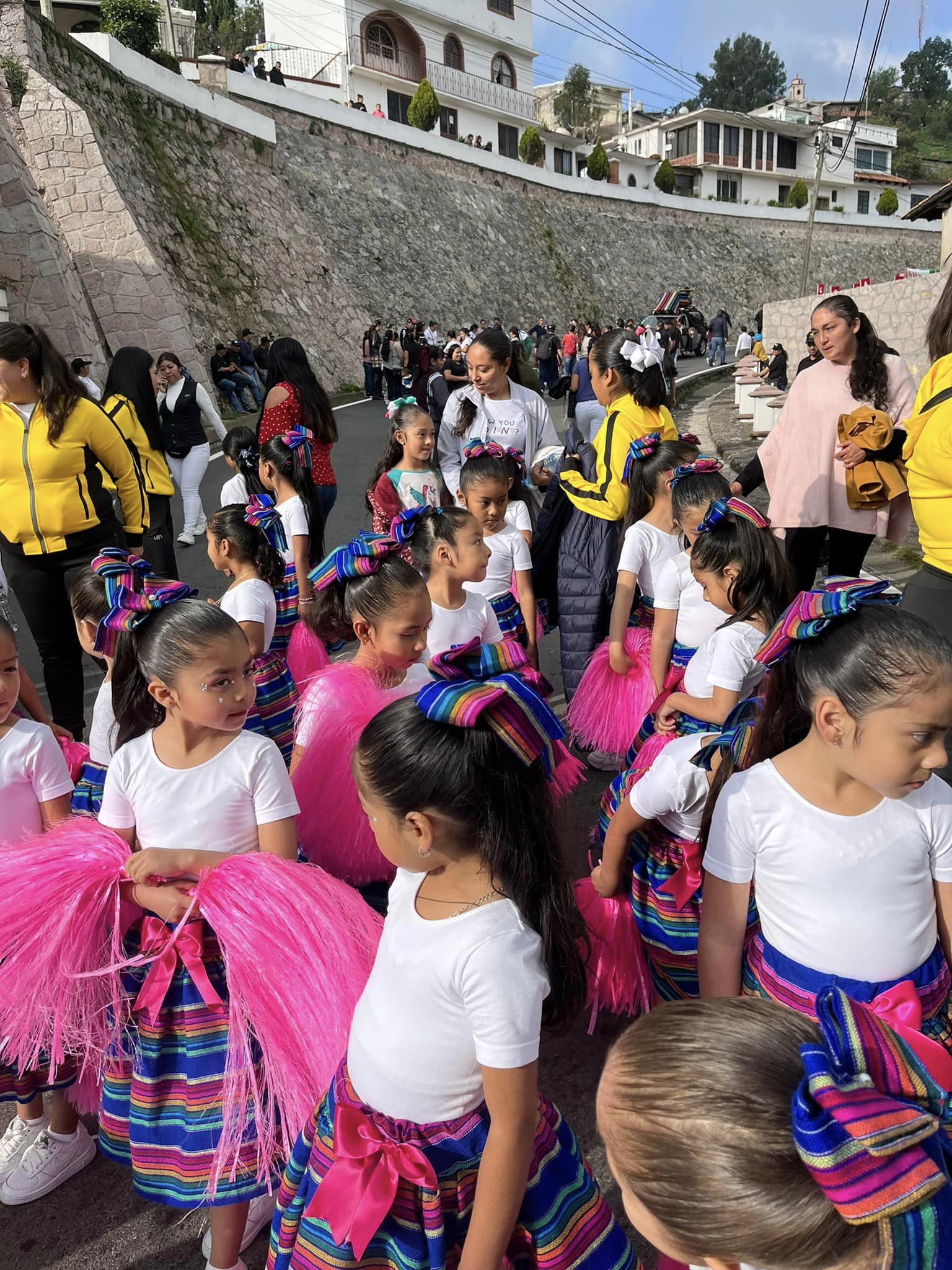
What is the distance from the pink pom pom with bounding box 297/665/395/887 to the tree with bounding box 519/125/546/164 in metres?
47.2

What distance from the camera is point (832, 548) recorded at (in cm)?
473

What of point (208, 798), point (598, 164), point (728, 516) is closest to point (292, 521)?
point (728, 516)

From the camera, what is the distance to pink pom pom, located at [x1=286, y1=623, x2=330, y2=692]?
14.4 ft

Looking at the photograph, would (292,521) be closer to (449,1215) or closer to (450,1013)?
(450,1013)

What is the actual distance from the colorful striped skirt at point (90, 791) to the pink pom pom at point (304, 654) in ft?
5.10

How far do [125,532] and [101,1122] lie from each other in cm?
303

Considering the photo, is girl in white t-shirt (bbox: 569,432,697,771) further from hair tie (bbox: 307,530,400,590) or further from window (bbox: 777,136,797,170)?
window (bbox: 777,136,797,170)

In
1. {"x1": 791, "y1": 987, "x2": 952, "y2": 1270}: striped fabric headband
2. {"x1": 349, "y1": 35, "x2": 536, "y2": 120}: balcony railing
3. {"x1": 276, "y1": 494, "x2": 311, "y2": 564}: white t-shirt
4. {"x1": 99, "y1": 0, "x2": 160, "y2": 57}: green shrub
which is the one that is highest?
{"x1": 349, "y1": 35, "x2": 536, "y2": 120}: balcony railing

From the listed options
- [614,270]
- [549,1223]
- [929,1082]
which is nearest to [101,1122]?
[549,1223]

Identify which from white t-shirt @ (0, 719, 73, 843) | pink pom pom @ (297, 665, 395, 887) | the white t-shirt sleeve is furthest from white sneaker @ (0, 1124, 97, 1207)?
the white t-shirt sleeve

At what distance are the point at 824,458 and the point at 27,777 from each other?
3838 millimetres

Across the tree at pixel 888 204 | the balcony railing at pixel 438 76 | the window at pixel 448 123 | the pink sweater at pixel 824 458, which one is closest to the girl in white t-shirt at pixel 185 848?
the pink sweater at pixel 824 458

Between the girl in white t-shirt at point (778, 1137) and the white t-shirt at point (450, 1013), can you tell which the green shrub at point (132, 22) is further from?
the girl in white t-shirt at point (778, 1137)

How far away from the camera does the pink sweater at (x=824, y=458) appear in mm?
4449
